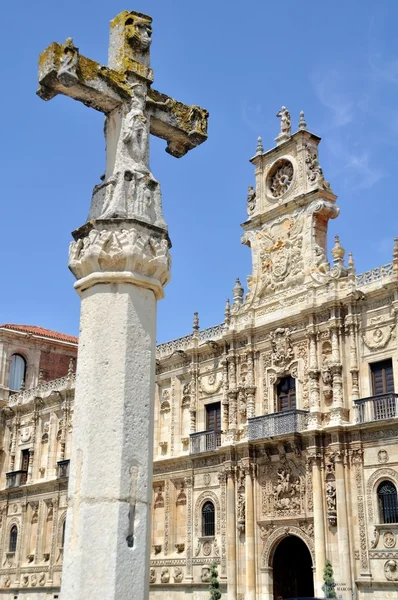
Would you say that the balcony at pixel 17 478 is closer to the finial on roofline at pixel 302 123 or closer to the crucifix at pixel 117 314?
the finial on roofline at pixel 302 123

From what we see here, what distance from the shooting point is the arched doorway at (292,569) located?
81.7 feet

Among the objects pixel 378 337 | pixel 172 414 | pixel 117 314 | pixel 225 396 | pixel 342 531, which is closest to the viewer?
pixel 117 314

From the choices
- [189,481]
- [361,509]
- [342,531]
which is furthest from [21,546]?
[361,509]

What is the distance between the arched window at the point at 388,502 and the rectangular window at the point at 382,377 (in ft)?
8.99

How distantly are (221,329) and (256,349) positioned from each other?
2.35 meters

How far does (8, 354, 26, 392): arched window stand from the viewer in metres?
41.4

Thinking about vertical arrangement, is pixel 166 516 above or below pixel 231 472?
below

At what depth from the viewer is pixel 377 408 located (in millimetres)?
22406

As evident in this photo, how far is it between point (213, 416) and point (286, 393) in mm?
3907

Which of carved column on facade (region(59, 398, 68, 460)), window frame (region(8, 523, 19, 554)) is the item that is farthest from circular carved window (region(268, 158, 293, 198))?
window frame (region(8, 523, 19, 554))

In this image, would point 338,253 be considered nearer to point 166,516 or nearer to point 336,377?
point 336,377

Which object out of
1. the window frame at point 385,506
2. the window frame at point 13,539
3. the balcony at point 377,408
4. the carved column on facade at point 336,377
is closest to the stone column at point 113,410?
the balcony at point 377,408

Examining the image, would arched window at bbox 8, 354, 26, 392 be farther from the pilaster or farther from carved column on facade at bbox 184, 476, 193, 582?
the pilaster

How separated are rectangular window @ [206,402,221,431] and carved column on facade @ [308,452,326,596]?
18.0ft
